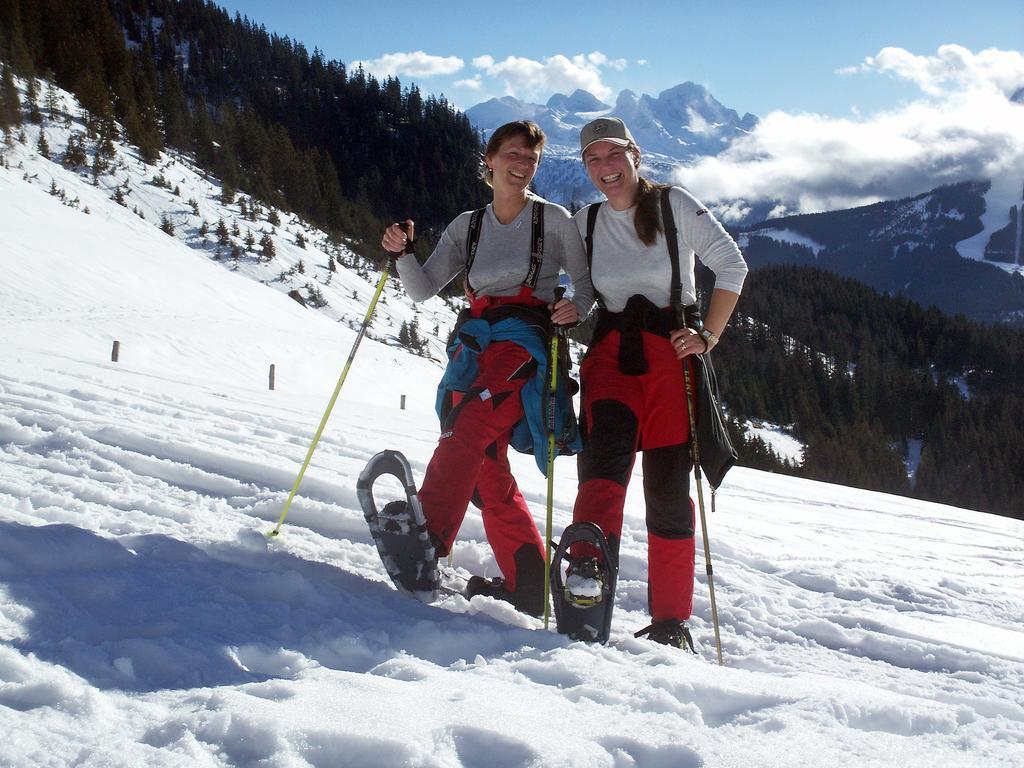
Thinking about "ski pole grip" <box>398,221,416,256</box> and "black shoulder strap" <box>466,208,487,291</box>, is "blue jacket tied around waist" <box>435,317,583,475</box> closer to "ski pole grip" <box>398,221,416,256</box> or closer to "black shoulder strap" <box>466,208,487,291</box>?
"black shoulder strap" <box>466,208,487,291</box>

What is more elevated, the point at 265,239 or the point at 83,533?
the point at 265,239

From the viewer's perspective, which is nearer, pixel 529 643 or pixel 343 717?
pixel 343 717

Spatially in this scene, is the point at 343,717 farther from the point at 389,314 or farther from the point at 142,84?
the point at 142,84

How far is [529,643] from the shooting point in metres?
2.44

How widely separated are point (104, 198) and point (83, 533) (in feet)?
116

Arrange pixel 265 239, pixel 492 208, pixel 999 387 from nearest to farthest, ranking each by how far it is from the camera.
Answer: pixel 492 208, pixel 265 239, pixel 999 387

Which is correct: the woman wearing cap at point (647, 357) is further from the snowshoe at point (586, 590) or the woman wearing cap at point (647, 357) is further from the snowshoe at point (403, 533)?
the snowshoe at point (403, 533)

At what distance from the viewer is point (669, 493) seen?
9.69 ft

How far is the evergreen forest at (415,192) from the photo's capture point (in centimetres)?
4872

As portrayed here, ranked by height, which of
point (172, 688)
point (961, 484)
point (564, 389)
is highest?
point (564, 389)

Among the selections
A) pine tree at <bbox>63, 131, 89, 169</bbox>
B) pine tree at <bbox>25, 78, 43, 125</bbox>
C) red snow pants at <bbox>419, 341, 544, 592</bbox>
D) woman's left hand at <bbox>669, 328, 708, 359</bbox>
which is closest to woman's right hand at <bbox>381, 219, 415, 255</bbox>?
red snow pants at <bbox>419, 341, 544, 592</bbox>

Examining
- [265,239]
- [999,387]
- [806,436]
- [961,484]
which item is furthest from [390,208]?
[999,387]

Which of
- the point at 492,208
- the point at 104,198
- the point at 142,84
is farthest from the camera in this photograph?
the point at 142,84

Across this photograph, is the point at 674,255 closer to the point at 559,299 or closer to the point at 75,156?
the point at 559,299
